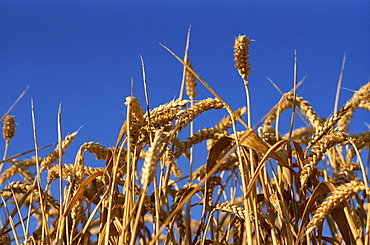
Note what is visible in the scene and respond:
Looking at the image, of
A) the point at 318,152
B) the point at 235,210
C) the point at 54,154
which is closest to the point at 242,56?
the point at 318,152

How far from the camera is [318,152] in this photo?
135 centimetres

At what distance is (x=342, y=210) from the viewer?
4.75ft

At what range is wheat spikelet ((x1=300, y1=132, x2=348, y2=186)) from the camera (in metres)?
A: 1.33

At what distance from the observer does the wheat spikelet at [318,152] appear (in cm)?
133

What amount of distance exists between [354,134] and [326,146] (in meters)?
0.31

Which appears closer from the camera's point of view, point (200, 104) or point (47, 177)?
point (200, 104)

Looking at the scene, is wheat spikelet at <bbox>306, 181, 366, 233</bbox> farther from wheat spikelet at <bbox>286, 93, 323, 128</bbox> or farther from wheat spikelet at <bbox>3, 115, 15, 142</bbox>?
wheat spikelet at <bbox>3, 115, 15, 142</bbox>

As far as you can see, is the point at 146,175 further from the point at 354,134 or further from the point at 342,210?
the point at 354,134

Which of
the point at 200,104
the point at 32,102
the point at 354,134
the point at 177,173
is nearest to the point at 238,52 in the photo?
the point at 200,104

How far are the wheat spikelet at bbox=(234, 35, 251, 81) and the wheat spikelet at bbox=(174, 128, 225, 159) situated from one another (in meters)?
0.29

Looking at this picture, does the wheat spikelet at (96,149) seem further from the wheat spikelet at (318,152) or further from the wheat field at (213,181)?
the wheat spikelet at (318,152)

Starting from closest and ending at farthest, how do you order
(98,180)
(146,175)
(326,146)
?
(146,175) < (326,146) < (98,180)

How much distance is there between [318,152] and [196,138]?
0.44m

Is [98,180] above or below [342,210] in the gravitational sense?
above
